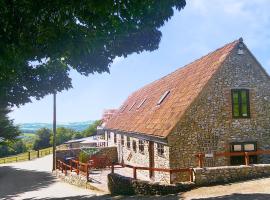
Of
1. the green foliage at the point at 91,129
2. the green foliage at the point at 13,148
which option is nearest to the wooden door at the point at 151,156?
the green foliage at the point at 91,129

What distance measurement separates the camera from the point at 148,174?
22188 millimetres

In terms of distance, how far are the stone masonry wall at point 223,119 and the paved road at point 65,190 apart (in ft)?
11.3

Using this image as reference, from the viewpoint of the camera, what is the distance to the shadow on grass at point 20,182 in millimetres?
22025

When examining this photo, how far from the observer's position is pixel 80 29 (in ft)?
35.3

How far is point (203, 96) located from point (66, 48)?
1013cm

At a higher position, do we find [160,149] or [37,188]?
[160,149]

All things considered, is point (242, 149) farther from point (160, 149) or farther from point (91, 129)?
point (91, 129)

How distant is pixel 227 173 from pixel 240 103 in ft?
17.2

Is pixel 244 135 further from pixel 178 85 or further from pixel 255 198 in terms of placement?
pixel 255 198

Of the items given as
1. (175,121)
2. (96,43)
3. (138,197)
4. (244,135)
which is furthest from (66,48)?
(244,135)

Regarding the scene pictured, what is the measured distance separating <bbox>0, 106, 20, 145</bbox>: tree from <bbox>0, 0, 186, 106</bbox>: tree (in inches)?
932

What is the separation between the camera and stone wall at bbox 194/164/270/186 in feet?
51.9

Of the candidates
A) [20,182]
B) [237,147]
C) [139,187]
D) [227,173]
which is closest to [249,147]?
[237,147]

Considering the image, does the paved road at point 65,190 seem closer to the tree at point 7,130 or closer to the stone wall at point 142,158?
the stone wall at point 142,158
